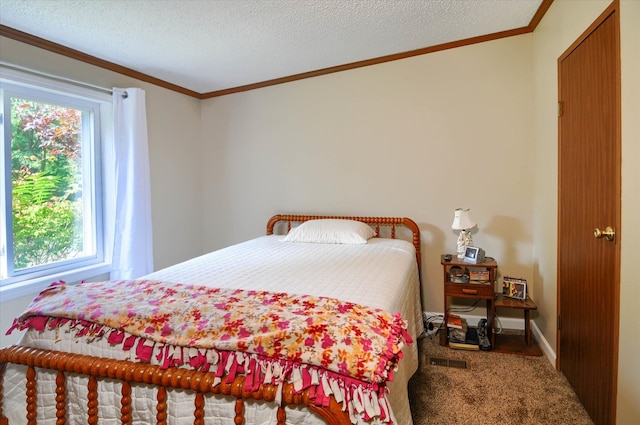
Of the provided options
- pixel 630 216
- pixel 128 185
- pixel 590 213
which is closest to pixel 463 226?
pixel 590 213

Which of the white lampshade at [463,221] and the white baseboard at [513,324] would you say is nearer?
the white baseboard at [513,324]

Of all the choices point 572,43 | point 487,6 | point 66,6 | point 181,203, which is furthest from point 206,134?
point 572,43

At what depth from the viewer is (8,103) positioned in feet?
7.79

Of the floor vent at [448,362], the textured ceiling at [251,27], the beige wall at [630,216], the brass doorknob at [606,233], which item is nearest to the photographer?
the beige wall at [630,216]

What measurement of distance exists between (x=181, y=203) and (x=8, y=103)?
1.62m

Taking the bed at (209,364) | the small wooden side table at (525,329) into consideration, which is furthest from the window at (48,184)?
the small wooden side table at (525,329)

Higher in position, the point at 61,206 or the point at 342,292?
the point at 61,206

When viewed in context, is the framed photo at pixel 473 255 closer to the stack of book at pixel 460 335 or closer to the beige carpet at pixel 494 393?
the stack of book at pixel 460 335

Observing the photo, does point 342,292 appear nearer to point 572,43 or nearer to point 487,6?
point 572,43

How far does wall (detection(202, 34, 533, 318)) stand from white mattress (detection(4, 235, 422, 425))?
60cm

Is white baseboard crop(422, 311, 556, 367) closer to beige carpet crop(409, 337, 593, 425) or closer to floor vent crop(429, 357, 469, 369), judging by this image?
beige carpet crop(409, 337, 593, 425)

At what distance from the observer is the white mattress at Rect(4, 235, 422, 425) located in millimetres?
1092

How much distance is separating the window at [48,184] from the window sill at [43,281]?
0.01 meters

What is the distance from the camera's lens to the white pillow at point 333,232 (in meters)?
2.81
